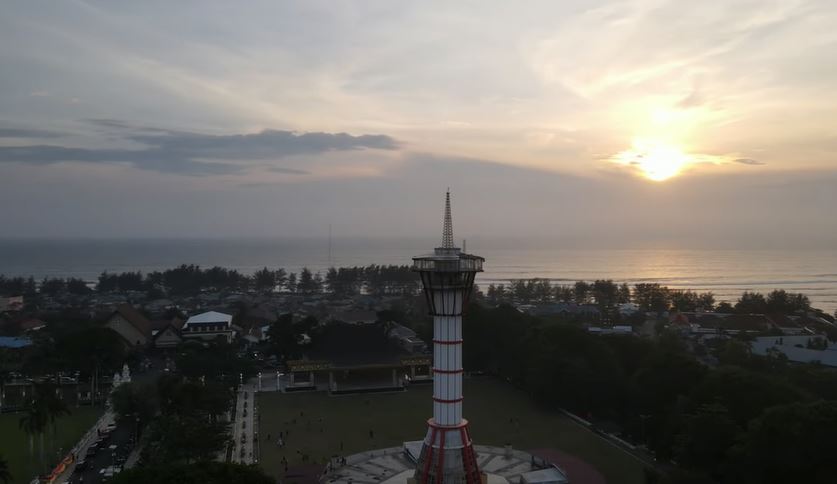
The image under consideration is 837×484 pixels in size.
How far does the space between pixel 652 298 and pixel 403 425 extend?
5835 cm

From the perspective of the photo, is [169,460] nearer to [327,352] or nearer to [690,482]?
[690,482]

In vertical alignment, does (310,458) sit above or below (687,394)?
below

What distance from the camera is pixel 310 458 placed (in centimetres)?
2978

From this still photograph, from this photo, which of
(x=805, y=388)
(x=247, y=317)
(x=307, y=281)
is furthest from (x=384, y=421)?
(x=307, y=281)

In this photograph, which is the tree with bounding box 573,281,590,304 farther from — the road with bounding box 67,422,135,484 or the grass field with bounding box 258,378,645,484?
the road with bounding box 67,422,135,484

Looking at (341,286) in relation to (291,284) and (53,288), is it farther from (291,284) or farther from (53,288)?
(53,288)

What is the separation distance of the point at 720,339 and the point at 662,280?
354ft

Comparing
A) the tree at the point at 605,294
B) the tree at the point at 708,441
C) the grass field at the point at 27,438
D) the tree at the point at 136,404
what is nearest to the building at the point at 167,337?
the grass field at the point at 27,438

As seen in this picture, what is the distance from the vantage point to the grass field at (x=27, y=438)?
2868cm

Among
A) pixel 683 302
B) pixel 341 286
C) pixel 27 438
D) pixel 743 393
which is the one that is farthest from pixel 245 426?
pixel 341 286

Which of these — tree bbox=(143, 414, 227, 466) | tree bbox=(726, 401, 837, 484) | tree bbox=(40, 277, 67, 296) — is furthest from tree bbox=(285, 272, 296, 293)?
tree bbox=(726, 401, 837, 484)

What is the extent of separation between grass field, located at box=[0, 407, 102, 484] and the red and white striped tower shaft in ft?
58.8

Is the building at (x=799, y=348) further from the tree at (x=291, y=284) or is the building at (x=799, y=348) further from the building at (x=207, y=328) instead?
the tree at (x=291, y=284)

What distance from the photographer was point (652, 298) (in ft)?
274
